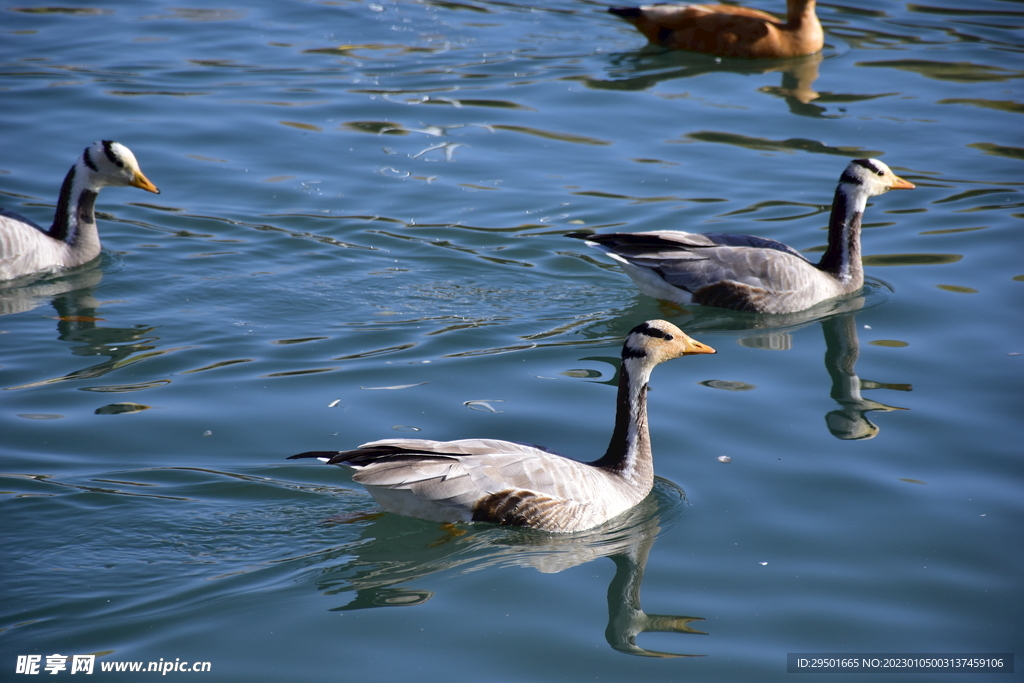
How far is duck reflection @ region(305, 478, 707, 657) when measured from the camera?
19.3 ft

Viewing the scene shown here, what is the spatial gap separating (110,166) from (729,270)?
6.58 metres

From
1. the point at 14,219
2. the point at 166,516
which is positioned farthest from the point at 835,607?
the point at 14,219

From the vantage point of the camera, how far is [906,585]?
621 cm

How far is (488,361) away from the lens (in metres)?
8.99

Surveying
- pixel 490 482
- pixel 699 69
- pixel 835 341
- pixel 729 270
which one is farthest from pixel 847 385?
pixel 699 69

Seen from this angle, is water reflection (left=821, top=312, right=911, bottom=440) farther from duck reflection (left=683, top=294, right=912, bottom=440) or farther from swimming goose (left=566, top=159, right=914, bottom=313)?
swimming goose (left=566, top=159, right=914, bottom=313)

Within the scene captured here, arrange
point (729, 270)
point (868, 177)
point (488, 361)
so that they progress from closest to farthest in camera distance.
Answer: point (488, 361) → point (729, 270) → point (868, 177)

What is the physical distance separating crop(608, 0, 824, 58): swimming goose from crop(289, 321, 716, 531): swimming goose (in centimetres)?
1235

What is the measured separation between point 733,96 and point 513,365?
29.5 ft

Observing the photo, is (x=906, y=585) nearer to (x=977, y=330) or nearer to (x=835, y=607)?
(x=835, y=607)

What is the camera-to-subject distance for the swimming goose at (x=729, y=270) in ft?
33.2

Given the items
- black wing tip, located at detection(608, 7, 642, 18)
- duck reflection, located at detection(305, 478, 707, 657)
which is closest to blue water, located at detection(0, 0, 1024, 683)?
duck reflection, located at detection(305, 478, 707, 657)

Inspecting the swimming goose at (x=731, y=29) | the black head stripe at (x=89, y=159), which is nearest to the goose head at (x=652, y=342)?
the black head stripe at (x=89, y=159)

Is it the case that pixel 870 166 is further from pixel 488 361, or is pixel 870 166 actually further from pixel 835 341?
pixel 488 361
